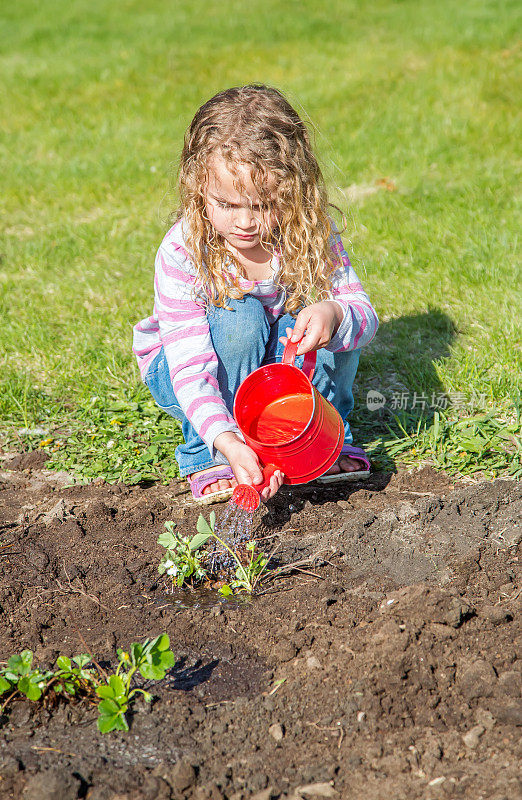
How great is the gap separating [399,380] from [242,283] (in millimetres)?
1033

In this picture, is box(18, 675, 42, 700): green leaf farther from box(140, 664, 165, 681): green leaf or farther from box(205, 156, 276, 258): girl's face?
box(205, 156, 276, 258): girl's face

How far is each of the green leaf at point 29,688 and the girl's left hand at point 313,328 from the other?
1.16 meters

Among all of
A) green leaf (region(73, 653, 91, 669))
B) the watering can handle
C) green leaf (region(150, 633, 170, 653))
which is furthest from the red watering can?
green leaf (region(73, 653, 91, 669))

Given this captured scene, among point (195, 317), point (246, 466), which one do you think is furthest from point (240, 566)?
point (195, 317)

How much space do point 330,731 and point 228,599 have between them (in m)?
0.56

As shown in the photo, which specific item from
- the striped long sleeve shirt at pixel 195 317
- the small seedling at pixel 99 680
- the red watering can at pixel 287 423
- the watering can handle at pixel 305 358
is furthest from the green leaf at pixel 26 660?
the watering can handle at pixel 305 358

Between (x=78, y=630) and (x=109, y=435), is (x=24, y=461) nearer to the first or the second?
(x=109, y=435)

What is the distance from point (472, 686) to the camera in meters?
1.76

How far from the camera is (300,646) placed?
193 cm

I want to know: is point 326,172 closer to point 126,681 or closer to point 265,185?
point 265,185

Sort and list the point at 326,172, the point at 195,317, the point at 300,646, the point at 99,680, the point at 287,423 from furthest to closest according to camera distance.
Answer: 1. the point at 326,172
2. the point at 195,317
3. the point at 287,423
4. the point at 300,646
5. the point at 99,680

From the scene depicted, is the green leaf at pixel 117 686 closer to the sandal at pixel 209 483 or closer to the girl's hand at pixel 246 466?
the girl's hand at pixel 246 466

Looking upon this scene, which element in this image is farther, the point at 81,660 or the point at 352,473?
the point at 352,473

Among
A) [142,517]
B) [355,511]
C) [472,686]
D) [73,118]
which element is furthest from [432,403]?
[73,118]
